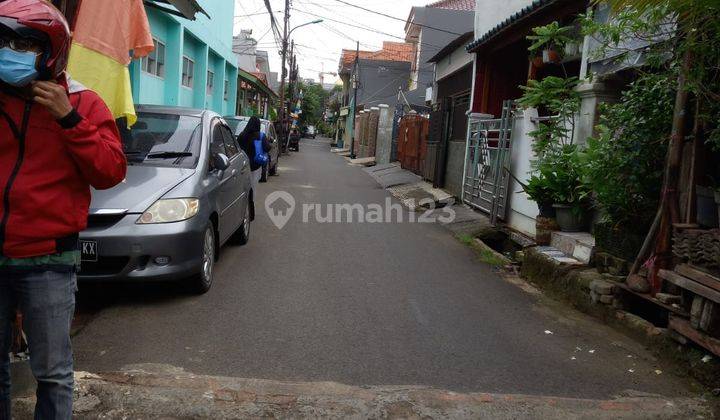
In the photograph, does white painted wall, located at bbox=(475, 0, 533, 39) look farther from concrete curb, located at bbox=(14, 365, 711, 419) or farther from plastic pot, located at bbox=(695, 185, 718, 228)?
concrete curb, located at bbox=(14, 365, 711, 419)

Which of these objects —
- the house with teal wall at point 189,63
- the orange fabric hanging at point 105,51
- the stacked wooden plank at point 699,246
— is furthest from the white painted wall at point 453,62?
the orange fabric hanging at point 105,51

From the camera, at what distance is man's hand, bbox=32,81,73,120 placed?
225cm

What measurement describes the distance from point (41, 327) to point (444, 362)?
114 inches

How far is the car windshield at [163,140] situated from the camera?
19.9 feet

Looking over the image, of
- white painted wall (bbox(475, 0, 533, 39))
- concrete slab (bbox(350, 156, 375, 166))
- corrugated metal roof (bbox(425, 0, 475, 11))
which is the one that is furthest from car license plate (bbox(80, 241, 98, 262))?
corrugated metal roof (bbox(425, 0, 475, 11))

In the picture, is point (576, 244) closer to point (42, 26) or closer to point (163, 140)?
point (163, 140)

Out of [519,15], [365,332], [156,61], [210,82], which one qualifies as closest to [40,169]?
[365,332]

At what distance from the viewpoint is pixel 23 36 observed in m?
2.25

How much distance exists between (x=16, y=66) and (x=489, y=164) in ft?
34.0

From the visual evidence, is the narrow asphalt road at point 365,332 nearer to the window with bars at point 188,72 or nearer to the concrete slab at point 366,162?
the window with bars at point 188,72

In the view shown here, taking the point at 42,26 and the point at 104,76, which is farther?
the point at 104,76

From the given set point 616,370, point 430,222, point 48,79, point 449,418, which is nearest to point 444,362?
point 449,418

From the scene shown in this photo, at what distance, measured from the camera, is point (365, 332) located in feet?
16.9

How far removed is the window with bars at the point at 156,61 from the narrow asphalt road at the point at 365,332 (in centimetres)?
864
